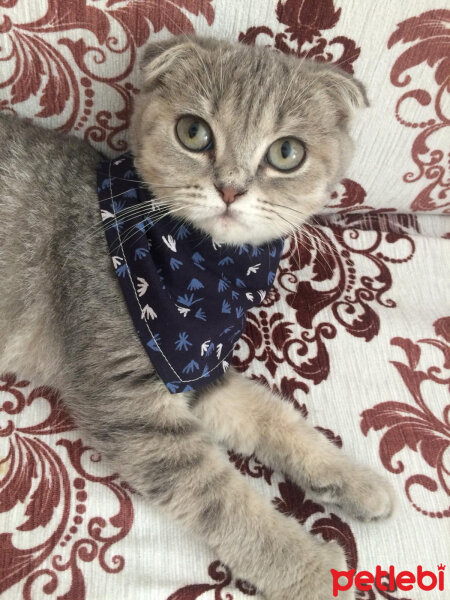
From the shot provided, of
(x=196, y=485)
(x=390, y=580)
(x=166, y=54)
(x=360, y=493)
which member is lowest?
(x=390, y=580)

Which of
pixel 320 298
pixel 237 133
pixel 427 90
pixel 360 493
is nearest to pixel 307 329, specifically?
pixel 320 298

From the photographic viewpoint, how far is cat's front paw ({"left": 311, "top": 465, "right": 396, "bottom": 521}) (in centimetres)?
94

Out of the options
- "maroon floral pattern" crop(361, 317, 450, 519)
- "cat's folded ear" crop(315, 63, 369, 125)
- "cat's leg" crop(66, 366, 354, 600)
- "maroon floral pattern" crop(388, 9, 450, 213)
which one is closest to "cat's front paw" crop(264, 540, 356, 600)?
"cat's leg" crop(66, 366, 354, 600)

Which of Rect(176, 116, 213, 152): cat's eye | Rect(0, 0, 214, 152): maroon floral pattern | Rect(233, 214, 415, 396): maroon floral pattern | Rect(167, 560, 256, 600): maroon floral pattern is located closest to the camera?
Rect(167, 560, 256, 600): maroon floral pattern

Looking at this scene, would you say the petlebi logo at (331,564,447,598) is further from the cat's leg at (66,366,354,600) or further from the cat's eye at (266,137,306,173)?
the cat's eye at (266,137,306,173)

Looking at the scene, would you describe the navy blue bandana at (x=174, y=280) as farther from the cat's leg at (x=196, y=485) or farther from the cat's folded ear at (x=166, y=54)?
the cat's folded ear at (x=166, y=54)

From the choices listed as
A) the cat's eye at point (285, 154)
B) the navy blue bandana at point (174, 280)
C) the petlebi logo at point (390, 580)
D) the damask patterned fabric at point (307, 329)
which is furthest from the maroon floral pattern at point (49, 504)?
the cat's eye at point (285, 154)

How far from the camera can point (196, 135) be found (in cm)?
93

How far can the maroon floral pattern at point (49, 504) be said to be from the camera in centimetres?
83

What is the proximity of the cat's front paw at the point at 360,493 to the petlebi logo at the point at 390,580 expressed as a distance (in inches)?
3.8

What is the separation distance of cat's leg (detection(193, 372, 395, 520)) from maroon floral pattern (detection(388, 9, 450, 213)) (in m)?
0.76

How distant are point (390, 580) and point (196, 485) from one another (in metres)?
0.40

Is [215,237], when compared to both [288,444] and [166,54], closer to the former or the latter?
[166,54]

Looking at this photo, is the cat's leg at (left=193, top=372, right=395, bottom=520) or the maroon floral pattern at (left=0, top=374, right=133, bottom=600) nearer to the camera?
the maroon floral pattern at (left=0, top=374, right=133, bottom=600)
